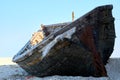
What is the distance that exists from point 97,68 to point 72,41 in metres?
1.18

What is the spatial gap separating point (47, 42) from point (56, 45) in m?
0.72

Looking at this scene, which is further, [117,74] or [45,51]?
[117,74]

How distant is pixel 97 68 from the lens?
897 centimetres

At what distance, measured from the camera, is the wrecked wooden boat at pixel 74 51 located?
8.55 metres

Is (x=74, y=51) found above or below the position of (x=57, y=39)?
below

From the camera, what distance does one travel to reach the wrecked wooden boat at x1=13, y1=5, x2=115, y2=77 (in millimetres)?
8547

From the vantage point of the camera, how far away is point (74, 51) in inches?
336

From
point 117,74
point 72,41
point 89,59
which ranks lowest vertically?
point 117,74

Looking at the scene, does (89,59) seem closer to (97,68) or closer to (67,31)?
(97,68)

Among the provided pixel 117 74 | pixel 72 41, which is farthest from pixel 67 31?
pixel 117 74

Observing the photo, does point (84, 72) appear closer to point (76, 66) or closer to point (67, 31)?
point (76, 66)

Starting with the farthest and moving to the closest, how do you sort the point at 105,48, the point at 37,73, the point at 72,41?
the point at 105,48 < the point at 37,73 < the point at 72,41

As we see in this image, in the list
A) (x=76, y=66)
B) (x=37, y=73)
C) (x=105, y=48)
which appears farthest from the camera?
(x=105, y=48)

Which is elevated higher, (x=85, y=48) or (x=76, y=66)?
(x=85, y=48)
